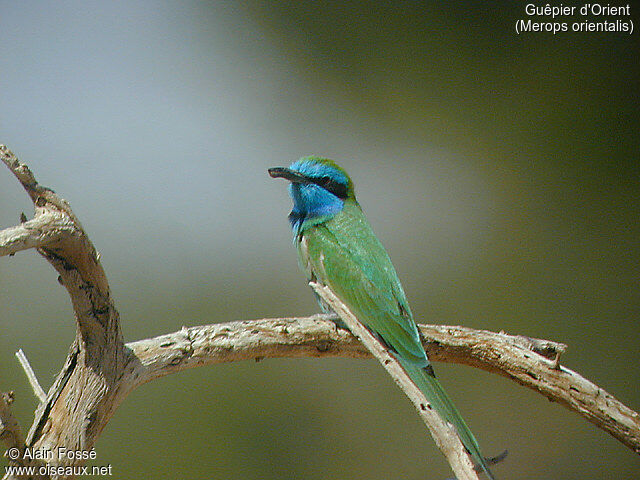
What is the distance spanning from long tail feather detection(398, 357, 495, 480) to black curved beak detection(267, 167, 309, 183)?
0.83m

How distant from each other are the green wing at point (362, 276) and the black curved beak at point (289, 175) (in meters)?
0.20

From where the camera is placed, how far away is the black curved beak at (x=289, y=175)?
7.49ft

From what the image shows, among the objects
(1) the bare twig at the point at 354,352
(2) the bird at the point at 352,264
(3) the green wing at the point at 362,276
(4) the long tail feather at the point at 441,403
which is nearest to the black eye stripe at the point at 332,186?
(2) the bird at the point at 352,264

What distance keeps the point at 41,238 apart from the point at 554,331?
138 inches

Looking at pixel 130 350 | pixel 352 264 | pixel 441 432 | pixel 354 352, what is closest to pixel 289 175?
pixel 352 264

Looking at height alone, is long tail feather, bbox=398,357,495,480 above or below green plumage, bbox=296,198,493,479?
below

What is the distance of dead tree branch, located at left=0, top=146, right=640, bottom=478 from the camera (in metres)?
1.30

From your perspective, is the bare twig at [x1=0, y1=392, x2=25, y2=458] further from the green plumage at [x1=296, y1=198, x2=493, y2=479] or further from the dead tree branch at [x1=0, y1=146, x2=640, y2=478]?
the green plumage at [x1=296, y1=198, x2=493, y2=479]

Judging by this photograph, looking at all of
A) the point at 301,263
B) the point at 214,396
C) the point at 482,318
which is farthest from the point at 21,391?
the point at 482,318

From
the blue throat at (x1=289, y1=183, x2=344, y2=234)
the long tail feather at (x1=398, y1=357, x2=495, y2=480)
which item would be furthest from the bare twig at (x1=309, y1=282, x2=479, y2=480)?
the blue throat at (x1=289, y1=183, x2=344, y2=234)

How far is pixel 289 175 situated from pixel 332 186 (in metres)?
0.19

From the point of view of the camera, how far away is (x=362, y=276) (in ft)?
6.97

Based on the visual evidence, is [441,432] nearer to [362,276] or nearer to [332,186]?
[362,276]

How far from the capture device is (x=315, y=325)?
1.90 meters
